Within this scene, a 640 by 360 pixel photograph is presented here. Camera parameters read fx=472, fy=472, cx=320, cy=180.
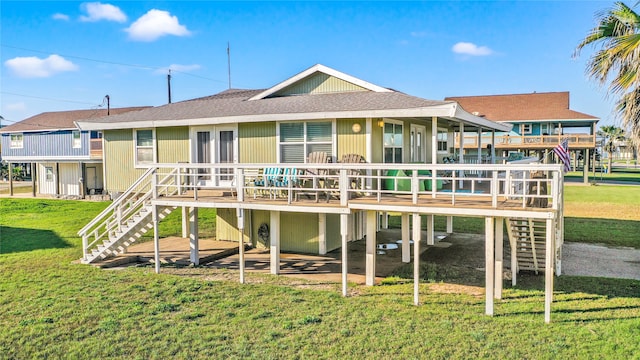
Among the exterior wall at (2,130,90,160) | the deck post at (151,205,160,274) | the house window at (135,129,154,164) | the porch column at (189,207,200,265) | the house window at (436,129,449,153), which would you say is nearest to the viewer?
the deck post at (151,205,160,274)

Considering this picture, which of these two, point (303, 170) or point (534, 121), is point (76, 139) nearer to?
point (303, 170)

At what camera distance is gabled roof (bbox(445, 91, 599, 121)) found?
3859cm

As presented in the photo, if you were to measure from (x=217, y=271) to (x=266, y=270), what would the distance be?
1.28m

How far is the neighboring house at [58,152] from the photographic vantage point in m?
30.6

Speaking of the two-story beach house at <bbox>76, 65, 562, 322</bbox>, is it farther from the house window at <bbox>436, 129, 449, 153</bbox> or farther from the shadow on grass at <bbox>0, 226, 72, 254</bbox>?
the shadow on grass at <bbox>0, 226, 72, 254</bbox>

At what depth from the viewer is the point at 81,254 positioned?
1434 cm

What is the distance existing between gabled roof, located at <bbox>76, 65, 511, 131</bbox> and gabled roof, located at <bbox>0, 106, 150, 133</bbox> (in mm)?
19769

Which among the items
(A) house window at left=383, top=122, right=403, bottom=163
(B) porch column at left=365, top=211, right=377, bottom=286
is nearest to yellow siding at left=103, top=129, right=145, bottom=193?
(A) house window at left=383, top=122, right=403, bottom=163

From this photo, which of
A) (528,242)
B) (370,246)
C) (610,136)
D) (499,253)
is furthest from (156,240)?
(610,136)

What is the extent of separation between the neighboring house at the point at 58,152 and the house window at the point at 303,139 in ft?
69.1

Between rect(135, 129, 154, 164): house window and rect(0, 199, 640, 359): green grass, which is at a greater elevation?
rect(135, 129, 154, 164): house window

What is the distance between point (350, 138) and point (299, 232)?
12.3 feet

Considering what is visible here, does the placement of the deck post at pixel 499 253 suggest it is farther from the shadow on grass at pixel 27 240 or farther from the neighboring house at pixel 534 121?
the neighboring house at pixel 534 121

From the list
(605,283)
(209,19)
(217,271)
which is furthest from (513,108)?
(217,271)
